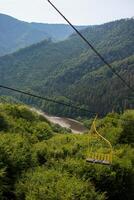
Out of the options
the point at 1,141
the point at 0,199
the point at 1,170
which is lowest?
the point at 0,199

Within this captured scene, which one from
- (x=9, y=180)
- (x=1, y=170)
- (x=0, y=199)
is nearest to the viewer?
(x=0, y=199)

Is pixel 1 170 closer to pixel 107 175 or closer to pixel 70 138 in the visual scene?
pixel 107 175

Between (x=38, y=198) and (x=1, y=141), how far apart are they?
11.4m

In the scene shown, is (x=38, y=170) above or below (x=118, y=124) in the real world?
below

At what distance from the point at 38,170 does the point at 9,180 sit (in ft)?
11.6

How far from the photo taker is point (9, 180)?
1893 inches

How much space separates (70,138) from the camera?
7181 cm

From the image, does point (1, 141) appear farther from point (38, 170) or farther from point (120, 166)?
point (120, 166)

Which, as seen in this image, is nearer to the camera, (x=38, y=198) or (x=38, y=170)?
(x=38, y=198)

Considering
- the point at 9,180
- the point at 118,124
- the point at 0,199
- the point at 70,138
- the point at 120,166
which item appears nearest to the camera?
the point at 0,199

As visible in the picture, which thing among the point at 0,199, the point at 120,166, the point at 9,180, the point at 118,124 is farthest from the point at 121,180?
the point at 118,124

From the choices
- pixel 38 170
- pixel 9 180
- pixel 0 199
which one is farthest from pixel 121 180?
pixel 0 199

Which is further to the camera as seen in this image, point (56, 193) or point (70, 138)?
point (70, 138)

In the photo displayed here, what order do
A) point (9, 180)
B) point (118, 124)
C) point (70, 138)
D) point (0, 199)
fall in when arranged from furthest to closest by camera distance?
point (118, 124) < point (70, 138) < point (9, 180) < point (0, 199)
